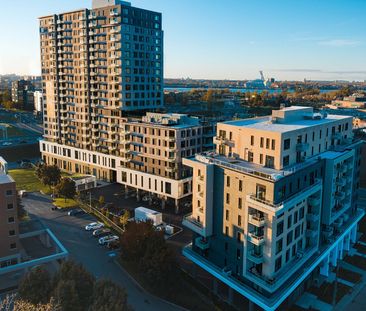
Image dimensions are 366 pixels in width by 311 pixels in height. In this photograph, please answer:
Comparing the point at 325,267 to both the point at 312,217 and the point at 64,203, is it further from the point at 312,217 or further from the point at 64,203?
the point at 64,203

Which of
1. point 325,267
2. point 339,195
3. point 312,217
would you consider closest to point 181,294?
point 312,217

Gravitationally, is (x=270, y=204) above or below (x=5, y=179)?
above

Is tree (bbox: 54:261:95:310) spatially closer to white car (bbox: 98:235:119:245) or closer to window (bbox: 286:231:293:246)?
white car (bbox: 98:235:119:245)

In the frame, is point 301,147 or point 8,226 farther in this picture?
point 8,226

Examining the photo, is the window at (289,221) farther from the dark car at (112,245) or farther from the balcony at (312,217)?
the dark car at (112,245)

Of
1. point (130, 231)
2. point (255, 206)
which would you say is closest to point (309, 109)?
point (255, 206)

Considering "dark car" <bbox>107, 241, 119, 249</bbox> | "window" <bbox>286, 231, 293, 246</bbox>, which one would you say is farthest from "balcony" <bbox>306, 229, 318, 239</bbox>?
"dark car" <bbox>107, 241, 119, 249</bbox>

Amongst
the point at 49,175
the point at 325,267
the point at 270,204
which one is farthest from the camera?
the point at 49,175

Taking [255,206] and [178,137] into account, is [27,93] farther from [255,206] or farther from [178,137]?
[255,206]

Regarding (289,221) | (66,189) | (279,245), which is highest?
(289,221)
